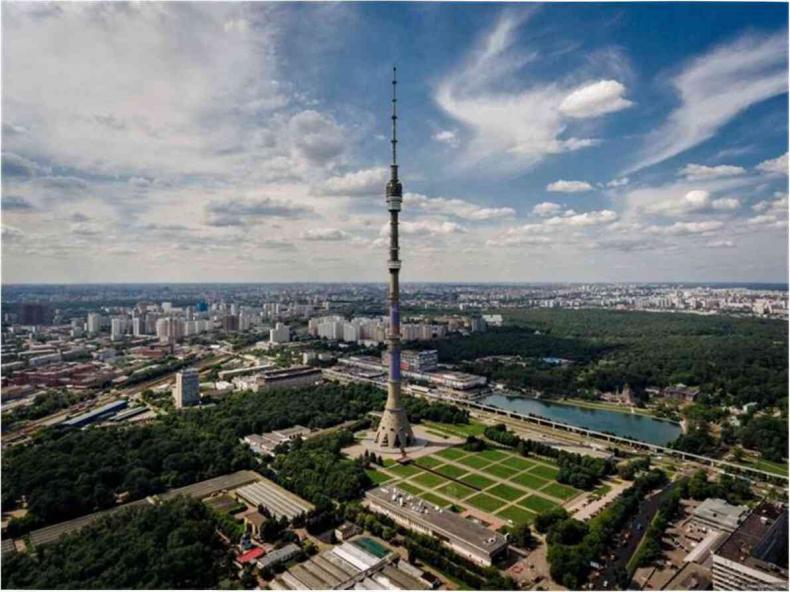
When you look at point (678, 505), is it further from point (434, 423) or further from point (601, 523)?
point (434, 423)

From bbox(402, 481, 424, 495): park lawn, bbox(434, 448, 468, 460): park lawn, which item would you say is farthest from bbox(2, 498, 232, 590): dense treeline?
bbox(434, 448, 468, 460): park lawn

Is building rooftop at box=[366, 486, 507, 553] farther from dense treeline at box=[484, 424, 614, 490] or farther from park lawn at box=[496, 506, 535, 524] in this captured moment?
dense treeline at box=[484, 424, 614, 490]

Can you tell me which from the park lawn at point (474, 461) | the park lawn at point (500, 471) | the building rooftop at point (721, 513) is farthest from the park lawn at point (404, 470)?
the building rooftop at point (721, 513)

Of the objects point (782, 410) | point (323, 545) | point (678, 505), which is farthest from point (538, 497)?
point (782, 410)

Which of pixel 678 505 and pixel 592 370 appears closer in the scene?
pixel 678 505

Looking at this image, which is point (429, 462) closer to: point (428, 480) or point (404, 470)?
point (404, 470)

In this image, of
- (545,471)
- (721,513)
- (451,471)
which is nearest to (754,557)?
(721,513)

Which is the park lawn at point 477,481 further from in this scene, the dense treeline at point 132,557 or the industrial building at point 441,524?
the dense treeline at point 132,557
